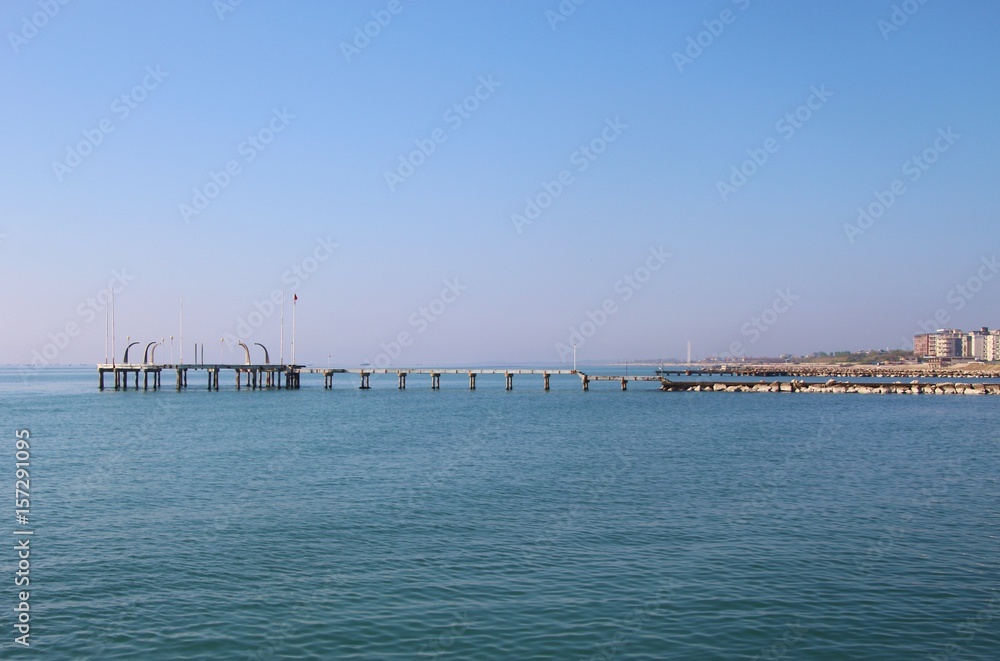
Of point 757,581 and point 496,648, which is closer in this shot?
point 496,648

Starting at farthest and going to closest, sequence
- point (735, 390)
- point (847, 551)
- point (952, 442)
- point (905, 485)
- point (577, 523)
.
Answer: point (735, 390)
point (952, 442)
point (905, 485)
point (577, 523)
point (847, 551)

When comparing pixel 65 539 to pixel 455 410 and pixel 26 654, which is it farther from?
pixel 455 410

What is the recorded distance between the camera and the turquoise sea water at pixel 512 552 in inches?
564

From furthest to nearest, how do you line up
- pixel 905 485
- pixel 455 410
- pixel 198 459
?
pixel 455 410, pixel 198 459, pixel 905 485

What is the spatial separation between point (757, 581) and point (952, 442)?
112ft

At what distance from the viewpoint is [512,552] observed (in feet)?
65.4

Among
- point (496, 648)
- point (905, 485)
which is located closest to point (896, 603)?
point (496, 648)

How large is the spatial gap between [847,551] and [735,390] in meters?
99.1

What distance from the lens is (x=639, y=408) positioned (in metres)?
79.1

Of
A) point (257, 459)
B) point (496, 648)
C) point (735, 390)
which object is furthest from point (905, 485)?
point (735, 390)

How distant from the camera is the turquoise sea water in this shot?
14328 mm

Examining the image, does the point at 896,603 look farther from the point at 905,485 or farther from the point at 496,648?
the point at 905,485

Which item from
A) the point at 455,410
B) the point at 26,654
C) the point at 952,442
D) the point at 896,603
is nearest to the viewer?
the point at 26,654

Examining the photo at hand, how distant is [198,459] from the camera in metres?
38.2
